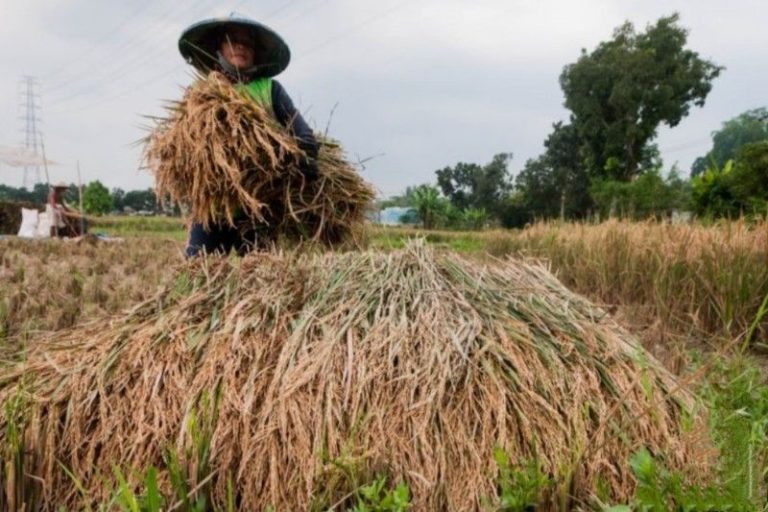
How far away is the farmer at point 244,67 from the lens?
2.59m

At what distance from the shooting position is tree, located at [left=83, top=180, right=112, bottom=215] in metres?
44.4

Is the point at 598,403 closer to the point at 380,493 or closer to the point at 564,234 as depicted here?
the point at 380,493

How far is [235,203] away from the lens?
2.43 metres

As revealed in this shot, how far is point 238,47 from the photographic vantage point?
2855 mm

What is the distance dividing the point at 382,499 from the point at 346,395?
0.25 metres

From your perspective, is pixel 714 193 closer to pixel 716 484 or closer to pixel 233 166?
pixel 233 166

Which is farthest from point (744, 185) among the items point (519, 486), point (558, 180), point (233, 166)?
point (558, 180)

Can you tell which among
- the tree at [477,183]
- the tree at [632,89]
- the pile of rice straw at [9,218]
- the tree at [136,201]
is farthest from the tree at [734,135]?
the pile of rice straw at [9,218]

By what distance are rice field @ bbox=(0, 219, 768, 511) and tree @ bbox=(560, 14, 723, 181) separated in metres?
29.1

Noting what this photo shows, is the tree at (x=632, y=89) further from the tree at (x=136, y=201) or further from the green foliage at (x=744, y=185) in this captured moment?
the tree at (x=136, y=201)

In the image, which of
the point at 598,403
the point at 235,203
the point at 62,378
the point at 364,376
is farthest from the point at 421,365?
the point at 235,203

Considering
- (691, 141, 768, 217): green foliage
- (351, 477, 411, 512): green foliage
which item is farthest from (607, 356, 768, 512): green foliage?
(691, 141, 768, 217): green foliage

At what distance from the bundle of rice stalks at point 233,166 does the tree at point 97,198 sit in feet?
148

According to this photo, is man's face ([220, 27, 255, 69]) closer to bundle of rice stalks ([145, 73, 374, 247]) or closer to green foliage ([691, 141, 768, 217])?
bundle of rice stalks ([145, 73, 374, 247])
